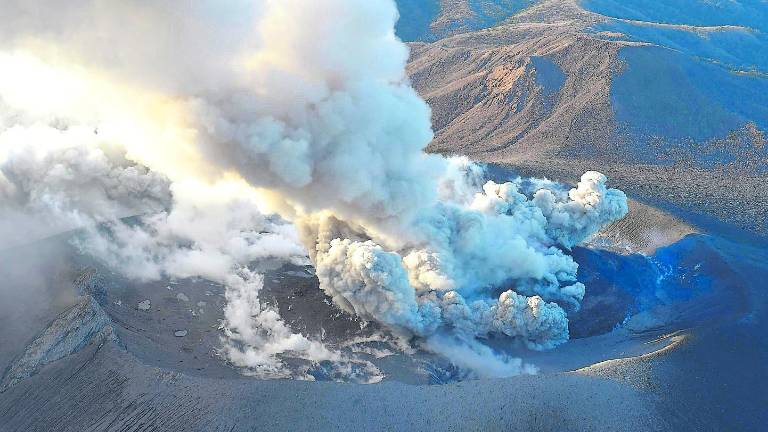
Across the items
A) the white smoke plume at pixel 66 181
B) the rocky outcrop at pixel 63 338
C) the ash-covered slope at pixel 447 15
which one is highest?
the ash-covered slope at pixel 447 15

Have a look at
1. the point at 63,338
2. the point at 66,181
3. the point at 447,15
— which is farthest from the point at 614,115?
the point at 447,15

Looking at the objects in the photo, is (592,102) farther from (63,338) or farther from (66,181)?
(63,338)

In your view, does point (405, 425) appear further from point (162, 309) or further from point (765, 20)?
point (765, 20)

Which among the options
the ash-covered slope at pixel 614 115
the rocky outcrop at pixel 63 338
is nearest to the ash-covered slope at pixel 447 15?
the ash-covered slope at pixel 614 115

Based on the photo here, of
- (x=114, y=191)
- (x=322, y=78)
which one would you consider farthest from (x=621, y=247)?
(x=114, y=191)

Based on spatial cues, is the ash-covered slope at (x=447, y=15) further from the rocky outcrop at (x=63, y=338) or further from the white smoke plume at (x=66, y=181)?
the rocky outcrop at (x=63, y=338)

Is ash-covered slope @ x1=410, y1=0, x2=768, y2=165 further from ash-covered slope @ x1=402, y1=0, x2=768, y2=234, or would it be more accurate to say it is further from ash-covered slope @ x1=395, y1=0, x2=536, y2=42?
ash-covered slope @ x1=395, y1=0, x2=536, y2=42

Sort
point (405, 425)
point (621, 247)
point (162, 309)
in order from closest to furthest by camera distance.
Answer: point (405, 425)
point (162, 309)
point (621, 247)

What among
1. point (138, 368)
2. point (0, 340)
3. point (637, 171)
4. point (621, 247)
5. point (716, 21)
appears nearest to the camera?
point (138, 368)

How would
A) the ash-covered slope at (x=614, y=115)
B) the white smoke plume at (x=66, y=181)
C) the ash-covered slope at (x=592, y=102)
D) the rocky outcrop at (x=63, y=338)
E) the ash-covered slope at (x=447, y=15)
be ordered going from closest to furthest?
1. the rocky outcrop at (x=63, y=338)
2. the white smoke plume at (x=66, y=181)
3. the ash-covered slope at (x=614, y=115)
4. the ash-covered slope at (x=592, y=102)
5. the ash-covered slope at (x=447, y=15)
